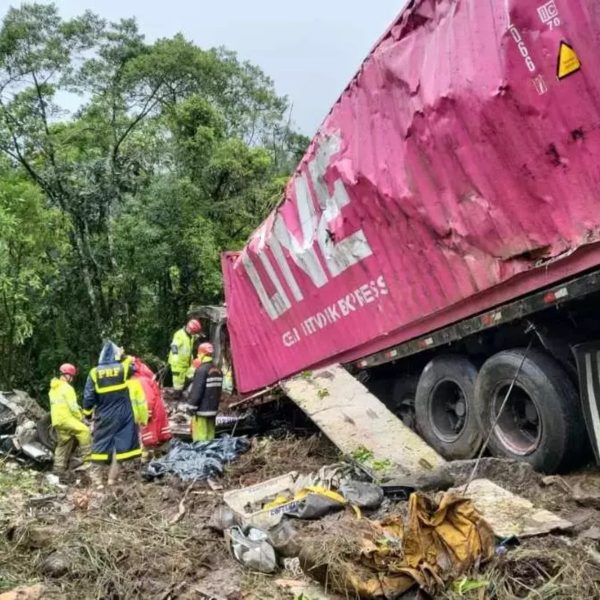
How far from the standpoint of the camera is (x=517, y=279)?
448 centimetres

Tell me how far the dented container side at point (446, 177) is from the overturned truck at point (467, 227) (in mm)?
11

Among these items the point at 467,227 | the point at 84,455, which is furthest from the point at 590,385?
the point at 84,455

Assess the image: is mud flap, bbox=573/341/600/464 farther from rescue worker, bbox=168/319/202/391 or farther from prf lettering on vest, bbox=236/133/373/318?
rescue worker, bbox=168/319/202/391

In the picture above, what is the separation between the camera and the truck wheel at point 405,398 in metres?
6.50

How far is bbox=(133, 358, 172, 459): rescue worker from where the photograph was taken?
297 inches

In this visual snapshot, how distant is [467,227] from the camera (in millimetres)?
4605

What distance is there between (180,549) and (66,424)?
3.96 metres

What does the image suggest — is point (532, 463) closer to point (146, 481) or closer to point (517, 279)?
point (517, 279)

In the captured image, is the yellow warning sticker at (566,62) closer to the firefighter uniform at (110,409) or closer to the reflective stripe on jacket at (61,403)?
the firefighter uniform at (110,409)

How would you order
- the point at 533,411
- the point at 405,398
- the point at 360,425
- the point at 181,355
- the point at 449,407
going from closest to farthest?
the point at 533,411, the point at 360,425, the point at 449,407, the point at 405,398, the point at 181,355

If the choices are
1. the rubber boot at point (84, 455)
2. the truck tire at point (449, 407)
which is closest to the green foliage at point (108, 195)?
the rubber boot at point (84, 455)

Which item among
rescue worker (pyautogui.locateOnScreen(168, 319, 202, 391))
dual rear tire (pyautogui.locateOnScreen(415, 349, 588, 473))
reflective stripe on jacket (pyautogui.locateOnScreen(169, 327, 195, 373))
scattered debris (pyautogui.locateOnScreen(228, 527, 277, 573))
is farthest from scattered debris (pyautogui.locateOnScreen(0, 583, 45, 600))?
reflective stripe on jacket (pyautogui.locateOnScreen(169, 327, 195, 373))

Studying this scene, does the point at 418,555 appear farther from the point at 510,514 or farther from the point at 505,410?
the point at 505,410

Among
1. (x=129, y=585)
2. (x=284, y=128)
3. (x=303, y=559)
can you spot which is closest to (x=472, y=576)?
(x=303, y=559)
